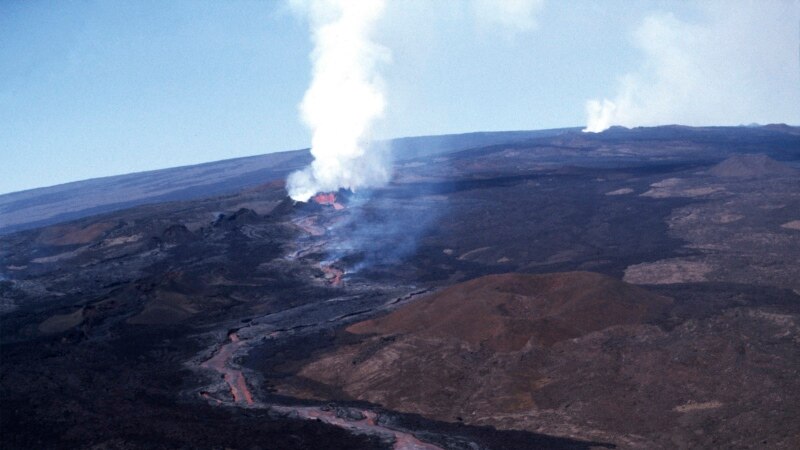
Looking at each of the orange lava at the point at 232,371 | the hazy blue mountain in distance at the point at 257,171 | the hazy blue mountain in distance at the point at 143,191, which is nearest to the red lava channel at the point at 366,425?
the orange lava at the point at 232,371

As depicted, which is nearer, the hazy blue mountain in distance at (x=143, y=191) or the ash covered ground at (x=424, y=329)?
the ash covered ground at (x=424, y=329)

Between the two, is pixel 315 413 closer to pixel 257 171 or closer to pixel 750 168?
pixel 750 168

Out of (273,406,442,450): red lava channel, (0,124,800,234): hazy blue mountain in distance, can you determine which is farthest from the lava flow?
(273,406,442,450): red lava channel

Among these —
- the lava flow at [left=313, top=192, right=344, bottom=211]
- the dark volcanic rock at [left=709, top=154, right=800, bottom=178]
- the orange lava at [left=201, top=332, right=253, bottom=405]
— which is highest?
the lava flow at [left=313, top=192, right=344, bottom=211]

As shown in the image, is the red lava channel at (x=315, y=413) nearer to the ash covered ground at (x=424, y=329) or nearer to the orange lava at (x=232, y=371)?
the orange lava at (x=232, y=371)

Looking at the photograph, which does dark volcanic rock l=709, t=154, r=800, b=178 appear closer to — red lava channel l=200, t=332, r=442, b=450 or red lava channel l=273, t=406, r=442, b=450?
red lava channel l=200, t=332, r=442, b=450

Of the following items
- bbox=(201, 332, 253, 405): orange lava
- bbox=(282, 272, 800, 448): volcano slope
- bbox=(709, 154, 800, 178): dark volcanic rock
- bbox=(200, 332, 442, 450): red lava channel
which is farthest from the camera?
bbox=(709, 154, 800, 178): dark volcanic rock

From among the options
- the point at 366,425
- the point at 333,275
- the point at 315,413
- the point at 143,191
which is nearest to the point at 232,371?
the point at 315,413
